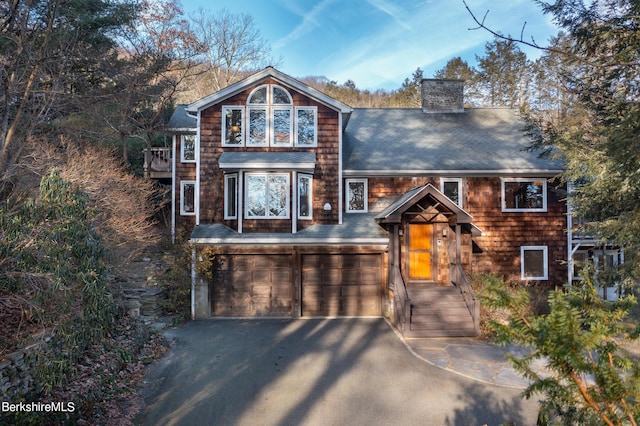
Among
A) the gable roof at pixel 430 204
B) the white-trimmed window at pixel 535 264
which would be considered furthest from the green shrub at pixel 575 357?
the white-trimmed window at pixel 535 264

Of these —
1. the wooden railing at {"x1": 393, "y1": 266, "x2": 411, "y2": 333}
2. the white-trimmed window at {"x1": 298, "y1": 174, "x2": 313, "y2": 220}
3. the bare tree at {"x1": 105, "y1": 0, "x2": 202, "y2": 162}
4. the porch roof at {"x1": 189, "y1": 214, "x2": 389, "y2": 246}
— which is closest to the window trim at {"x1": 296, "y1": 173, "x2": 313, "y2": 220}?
the white-trimmed window at {"x1": 298, "y1": 174, "x2": 313, "y2": 220}

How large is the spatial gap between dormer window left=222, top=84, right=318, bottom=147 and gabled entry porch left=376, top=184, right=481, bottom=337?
14.1ft

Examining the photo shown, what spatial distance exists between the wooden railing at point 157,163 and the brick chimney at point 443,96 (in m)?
14.2

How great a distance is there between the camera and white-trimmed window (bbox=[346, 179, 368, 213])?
12922 mm

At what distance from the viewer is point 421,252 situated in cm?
1214

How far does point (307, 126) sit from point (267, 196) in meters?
2.98

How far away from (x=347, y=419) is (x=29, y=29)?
438 inches

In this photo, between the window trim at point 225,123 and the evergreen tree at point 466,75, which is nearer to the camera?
the window trim at point 225,123

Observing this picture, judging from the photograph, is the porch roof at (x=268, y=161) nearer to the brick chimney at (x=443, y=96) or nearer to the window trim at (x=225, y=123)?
the window trim at (x=225, y=123)

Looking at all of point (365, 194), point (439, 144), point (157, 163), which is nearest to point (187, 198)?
point (157, 163)

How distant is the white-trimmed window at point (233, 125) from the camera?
1216 cm

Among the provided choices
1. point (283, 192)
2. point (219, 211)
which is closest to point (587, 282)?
point (283, 192)

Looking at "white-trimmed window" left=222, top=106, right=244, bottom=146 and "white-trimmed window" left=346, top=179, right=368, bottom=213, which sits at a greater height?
"white-trimmed window" left=222, top=106, right=244, bottom=146

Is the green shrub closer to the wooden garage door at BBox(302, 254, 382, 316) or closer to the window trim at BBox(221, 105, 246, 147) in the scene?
the wooden garage door at BBox(302, 254, 382, 316)
